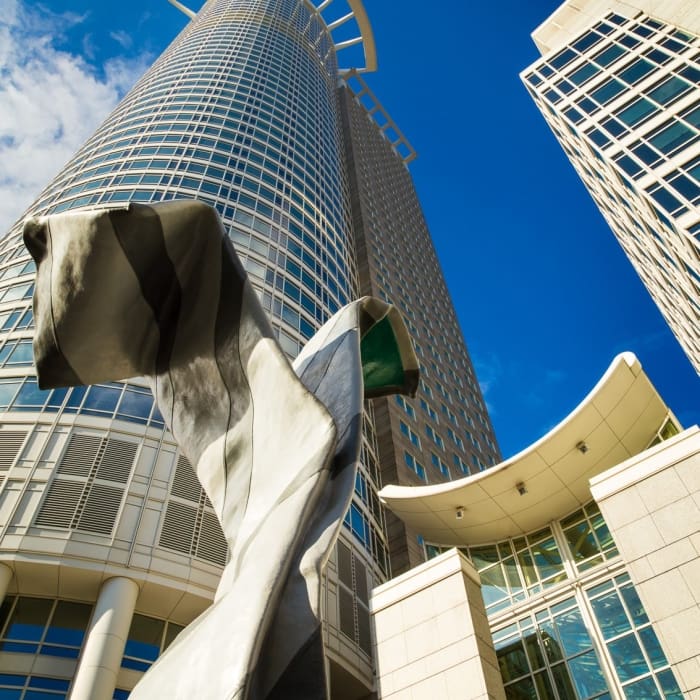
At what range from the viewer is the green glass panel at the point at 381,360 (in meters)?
8.18

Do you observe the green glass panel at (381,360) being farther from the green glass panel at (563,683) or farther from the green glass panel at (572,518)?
the green glass panel at (572,518)

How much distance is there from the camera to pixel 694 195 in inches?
1046

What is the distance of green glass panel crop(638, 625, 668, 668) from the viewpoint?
46.3 ft

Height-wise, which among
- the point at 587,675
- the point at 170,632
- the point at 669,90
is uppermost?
the point at 669,90

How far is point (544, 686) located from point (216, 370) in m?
13.8

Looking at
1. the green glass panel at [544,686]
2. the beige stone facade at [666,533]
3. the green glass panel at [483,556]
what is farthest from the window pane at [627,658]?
the green glass panel at [483,556]

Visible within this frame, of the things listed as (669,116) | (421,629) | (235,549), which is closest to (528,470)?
(421,629)

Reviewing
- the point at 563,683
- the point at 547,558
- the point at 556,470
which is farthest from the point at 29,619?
the point at 556,470

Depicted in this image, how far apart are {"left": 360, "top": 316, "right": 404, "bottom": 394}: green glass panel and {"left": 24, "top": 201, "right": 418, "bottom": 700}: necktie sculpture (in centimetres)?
101

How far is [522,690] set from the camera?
16266 mm

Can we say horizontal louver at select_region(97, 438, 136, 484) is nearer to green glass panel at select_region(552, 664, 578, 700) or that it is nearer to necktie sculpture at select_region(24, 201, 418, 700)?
green glass panel at select_region(552, 664, 578, 700)

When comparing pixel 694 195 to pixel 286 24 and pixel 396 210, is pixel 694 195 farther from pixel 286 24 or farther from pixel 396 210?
pixel 286 24

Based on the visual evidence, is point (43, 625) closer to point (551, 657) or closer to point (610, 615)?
point (551, 657)

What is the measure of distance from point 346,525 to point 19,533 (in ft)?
35.6
